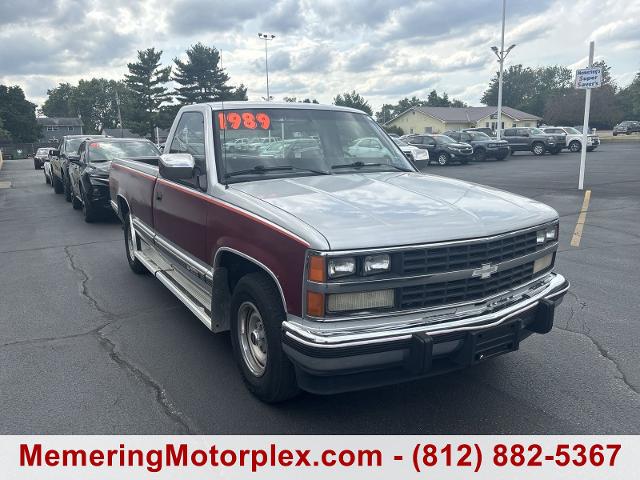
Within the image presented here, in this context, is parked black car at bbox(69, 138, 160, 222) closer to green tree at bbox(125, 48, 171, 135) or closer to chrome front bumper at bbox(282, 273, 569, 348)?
chrome front bumper at bbox(282, 273, 569, 348)

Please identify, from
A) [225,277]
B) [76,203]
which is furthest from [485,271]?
[76,203]

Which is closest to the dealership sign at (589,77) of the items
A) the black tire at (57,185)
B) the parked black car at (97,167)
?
the parked black car at (97,167)

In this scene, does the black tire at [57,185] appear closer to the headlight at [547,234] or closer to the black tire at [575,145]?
the headlight at [547,234]

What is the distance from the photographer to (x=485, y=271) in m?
3.15

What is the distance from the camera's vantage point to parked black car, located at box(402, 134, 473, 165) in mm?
27766

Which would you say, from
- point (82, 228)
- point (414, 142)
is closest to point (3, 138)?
point (414, 142)

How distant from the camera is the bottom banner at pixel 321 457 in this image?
9.57 feet

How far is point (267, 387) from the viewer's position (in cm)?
336

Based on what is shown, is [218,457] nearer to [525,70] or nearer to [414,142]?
[414,142]

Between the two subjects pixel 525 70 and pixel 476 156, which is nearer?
pixel 476 156

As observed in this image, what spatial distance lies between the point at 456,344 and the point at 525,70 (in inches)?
5461

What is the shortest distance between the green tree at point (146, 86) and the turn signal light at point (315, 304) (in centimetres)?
7576

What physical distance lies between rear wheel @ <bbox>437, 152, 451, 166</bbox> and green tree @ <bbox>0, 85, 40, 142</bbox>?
282 feet

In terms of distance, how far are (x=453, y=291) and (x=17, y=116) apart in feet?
348
